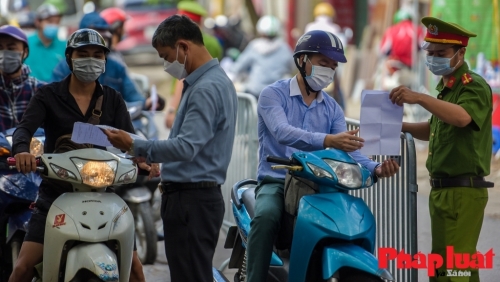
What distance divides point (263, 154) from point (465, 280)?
4.88 ft

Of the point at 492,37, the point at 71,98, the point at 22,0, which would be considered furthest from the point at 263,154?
the point at 22,0

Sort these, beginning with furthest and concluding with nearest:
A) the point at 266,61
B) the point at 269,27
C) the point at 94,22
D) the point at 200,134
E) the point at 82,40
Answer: the point at 269,27 < the point at 266,61 < the point at 94,22 < the point at 82,40 < the point at 200,134

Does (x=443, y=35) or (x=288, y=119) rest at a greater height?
(x=443, y=35)

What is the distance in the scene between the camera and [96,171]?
5902 millimetres

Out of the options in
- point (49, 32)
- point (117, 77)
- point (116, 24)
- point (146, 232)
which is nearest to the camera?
point (146, 232)

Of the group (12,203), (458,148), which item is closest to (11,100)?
(12,203)

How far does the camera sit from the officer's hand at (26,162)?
587cm

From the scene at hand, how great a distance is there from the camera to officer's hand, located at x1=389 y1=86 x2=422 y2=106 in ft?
19.9

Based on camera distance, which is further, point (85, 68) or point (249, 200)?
point (249, 200)

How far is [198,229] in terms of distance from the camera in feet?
19.1

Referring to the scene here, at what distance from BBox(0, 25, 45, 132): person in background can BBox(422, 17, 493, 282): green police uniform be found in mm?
3123

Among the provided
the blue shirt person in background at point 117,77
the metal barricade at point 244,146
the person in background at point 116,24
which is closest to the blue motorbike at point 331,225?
the metal barricade at point 244,146

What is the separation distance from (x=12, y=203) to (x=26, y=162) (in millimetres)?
1409

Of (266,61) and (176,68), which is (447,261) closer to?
(176,68)
